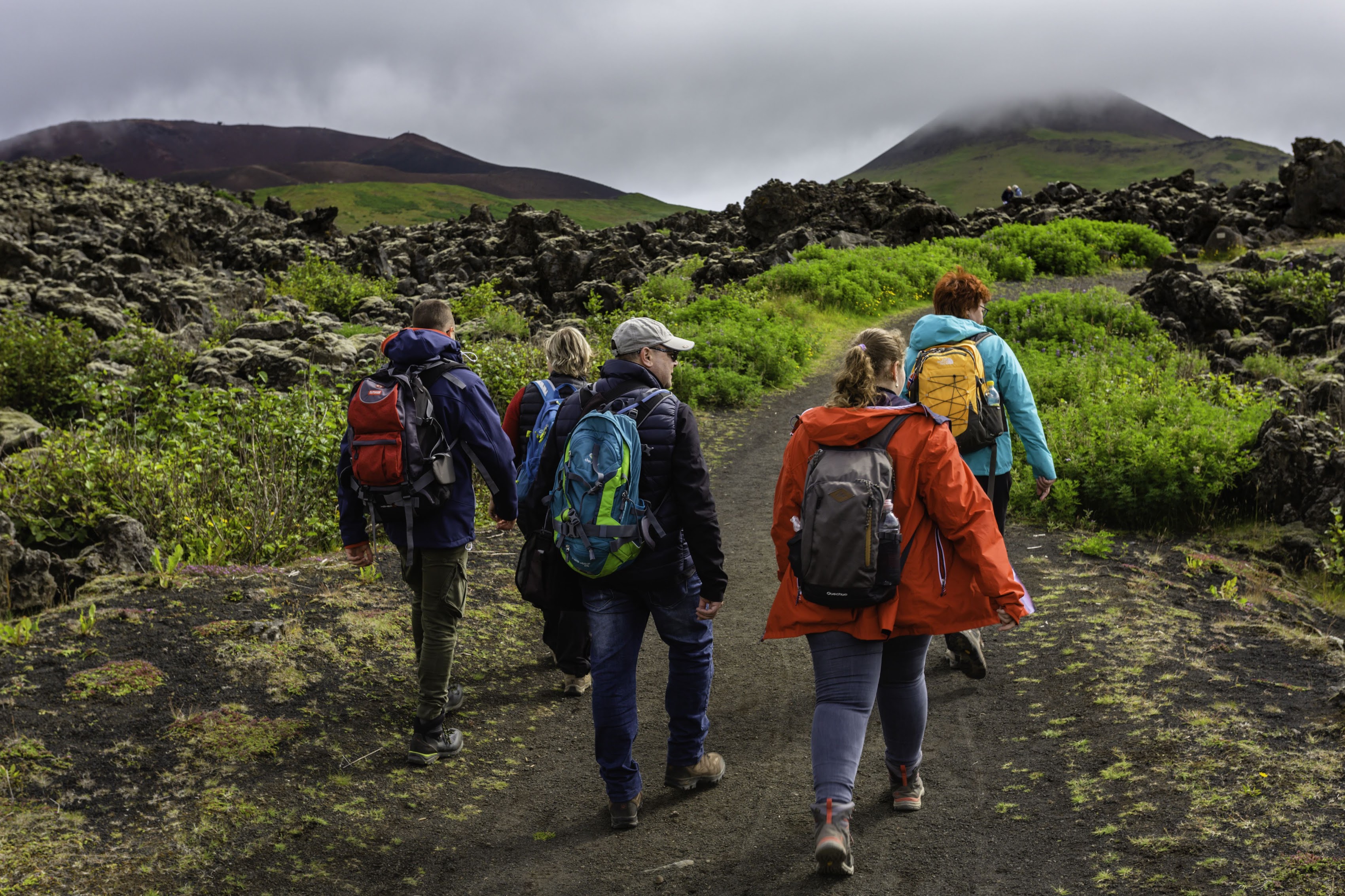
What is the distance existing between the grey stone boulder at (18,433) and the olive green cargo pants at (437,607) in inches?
275

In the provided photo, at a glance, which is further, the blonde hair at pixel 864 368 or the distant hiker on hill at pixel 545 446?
the distant hiker on hill at pixel 545 446

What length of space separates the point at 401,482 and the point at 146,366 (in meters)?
11.6

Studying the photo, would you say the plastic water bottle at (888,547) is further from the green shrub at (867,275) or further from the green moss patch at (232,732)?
the green shrub at (867,275)

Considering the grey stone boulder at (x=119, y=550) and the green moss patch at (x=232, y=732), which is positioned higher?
the grey stone boulder at (x=119, y=550)

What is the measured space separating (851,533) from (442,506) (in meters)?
1.98

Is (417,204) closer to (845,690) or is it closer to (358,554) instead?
(358,554)

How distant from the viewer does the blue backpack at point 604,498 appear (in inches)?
132

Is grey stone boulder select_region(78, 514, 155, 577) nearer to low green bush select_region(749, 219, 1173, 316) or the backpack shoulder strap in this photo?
the backpack shoulder strap

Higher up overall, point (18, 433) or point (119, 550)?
point (18, 433)

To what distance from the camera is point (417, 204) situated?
98438 millimetres

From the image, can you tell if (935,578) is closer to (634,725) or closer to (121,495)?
(634,725)

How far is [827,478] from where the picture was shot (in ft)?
10.3

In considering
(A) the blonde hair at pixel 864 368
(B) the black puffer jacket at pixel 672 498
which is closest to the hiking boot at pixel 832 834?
(B) the black puffer jacket at pixel 672 498

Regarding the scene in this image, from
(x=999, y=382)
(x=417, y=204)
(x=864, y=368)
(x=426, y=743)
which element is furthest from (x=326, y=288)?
(x=417, y=204)
